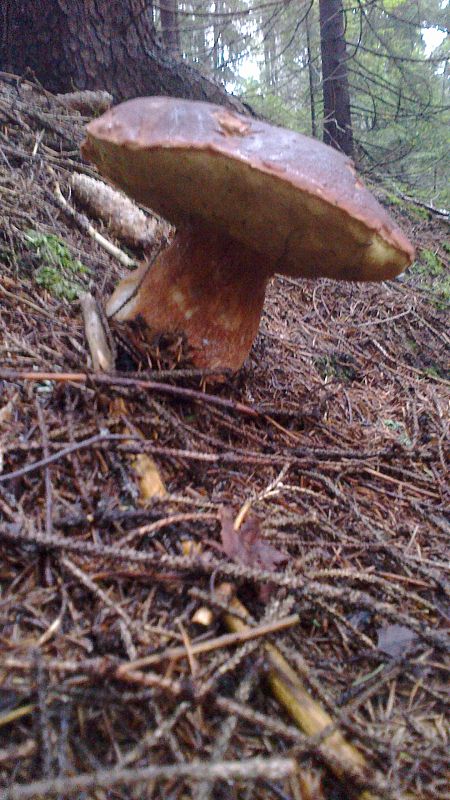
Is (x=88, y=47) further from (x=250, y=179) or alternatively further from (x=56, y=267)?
(x=250, y=179)

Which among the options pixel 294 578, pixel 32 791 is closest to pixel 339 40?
pixel 294 578

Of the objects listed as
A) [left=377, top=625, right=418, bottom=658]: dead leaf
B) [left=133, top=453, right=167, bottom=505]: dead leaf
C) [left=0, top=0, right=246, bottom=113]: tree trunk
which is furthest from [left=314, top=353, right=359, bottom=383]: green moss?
[left=0, top=0, right=246, bottom=113]: tree trunk

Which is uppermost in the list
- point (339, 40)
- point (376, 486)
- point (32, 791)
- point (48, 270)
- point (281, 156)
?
point (339, 40)

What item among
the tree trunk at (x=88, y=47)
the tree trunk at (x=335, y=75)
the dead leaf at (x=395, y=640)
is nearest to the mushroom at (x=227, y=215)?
the dead leaf at (x=395, y=640)

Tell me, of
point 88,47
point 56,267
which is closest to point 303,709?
point 56,267

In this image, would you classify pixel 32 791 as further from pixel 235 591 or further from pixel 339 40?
pixel 339 40

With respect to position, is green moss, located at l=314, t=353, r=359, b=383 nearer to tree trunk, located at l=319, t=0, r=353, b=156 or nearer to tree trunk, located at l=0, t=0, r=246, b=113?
tree trunk, located at l=0, t=0, r=246, b=113

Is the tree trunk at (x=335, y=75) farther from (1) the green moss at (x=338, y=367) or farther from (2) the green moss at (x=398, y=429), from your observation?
(2) the green moss at (x=398, y=429)
